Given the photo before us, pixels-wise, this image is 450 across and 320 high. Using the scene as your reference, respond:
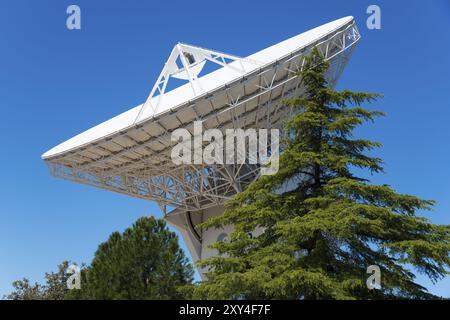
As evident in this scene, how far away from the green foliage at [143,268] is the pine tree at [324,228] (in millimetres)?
2467

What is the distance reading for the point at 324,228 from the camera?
13.7m

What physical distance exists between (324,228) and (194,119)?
44.0 ft

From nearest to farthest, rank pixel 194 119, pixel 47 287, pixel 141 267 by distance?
pixel 141 267 < pixel 194 119 < pixel 47 287

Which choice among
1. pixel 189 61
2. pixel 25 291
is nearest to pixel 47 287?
pixel 25 291

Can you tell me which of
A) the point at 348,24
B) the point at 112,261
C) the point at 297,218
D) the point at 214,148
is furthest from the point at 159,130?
the point at 297,218

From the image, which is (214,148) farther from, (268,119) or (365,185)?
(365,185)

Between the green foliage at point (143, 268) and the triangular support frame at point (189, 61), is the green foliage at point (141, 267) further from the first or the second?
the triangular support frame at point (189, 61)

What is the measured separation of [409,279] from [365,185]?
3.09m

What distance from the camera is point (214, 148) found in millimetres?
28156

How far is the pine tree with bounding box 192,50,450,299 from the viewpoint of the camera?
13906 mm

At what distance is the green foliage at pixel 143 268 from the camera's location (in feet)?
59.3

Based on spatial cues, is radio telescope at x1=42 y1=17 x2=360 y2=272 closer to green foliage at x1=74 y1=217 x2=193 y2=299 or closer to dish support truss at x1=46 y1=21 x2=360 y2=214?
dish support truss at x1=46 y1=21 x2=360 y2=214

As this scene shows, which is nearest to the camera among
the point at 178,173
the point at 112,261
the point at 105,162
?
the point at 112,261

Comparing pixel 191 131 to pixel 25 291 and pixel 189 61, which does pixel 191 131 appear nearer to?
pixel 189 61
